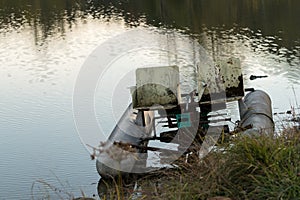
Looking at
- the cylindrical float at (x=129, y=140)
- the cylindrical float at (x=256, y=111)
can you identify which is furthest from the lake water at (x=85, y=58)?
the cylindrical float at (x=256, y=111)

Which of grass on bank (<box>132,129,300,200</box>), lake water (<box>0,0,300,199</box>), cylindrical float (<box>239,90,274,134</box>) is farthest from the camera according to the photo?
lake water (<box>0,0,300,199</box>)

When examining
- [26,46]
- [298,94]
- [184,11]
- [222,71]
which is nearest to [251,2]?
A: [184,11]

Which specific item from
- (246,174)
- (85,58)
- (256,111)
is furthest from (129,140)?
(85,58)

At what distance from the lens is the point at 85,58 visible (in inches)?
790

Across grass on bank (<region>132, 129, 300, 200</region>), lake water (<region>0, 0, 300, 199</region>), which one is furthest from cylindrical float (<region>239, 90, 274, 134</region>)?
grass on bank (<region>132, 129, 300, 200</region>)

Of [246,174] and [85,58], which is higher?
[85,58]

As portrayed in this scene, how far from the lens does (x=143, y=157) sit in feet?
29.5

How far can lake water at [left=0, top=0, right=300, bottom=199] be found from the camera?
10430mm

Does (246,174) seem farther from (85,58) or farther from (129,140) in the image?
(85,58)

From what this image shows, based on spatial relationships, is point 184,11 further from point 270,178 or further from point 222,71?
point 270,178

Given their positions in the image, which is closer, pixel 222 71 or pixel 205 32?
pixel 222 71

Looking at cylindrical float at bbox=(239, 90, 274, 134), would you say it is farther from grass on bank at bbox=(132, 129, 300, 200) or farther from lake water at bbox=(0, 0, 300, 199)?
grass on bank at bbox=(132, 129, 300, 200)

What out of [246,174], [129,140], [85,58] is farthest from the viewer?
[85,58]

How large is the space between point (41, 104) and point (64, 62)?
217 inches
